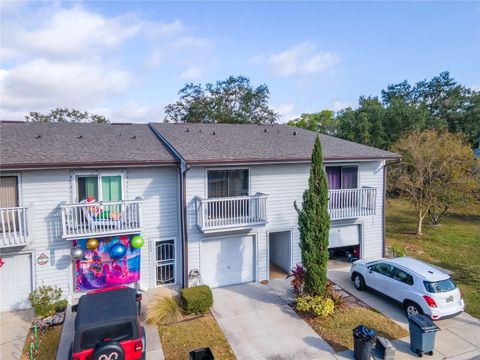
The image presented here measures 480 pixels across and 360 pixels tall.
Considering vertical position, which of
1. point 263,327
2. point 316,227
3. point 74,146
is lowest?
point 263,327

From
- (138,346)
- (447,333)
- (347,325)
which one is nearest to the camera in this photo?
(138,346)

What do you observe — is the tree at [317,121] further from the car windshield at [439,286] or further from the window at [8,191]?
the window at [8,191]

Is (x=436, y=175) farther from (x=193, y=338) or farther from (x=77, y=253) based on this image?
Result: (x=77, y=253)

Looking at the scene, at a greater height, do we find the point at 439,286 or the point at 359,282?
the point at 439,286

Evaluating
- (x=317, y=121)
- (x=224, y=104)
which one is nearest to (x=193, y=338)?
(x=224, y=104)

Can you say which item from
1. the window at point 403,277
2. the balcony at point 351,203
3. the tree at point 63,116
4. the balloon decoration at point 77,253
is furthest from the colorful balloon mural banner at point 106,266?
the tree at point 63,116

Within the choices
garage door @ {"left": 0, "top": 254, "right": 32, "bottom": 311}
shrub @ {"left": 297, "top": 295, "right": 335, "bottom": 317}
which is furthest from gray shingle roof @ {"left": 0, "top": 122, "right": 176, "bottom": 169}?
shrub @ {"left": 297, "top": 295, "right": 335, "bottom": 317}
